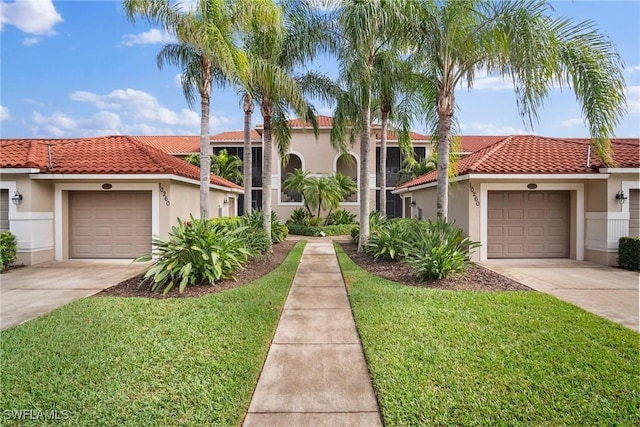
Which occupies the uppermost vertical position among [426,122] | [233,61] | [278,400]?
[233,61]

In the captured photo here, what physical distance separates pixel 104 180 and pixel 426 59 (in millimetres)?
11353

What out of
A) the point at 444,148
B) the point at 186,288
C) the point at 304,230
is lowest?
the point at 186,288

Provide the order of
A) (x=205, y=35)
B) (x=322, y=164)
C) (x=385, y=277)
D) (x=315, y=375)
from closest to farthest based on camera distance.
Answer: (x=315, y=375) → (x=385, y=277) → (x=205, y=35) → (x=322, y=164)

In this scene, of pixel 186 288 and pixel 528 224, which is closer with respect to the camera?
pixel 186 288

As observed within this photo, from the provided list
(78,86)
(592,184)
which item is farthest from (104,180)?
(592,184)

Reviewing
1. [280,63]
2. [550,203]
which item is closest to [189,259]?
[280,63]

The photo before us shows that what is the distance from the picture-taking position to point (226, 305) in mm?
6508

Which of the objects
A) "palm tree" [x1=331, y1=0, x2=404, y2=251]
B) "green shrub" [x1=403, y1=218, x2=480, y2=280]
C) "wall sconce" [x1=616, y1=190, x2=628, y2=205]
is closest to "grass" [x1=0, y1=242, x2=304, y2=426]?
"green shrub" [x1=403, y1=218, x2=480, y2=280]

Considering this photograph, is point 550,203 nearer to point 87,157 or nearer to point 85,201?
point 85,201

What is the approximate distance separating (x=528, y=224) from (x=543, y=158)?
2547mm

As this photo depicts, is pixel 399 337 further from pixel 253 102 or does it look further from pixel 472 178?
pixel 253 102

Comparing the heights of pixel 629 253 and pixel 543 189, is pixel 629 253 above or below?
below

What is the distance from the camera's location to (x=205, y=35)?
365 inches

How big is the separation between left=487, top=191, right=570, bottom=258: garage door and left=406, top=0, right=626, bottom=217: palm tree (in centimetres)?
386
